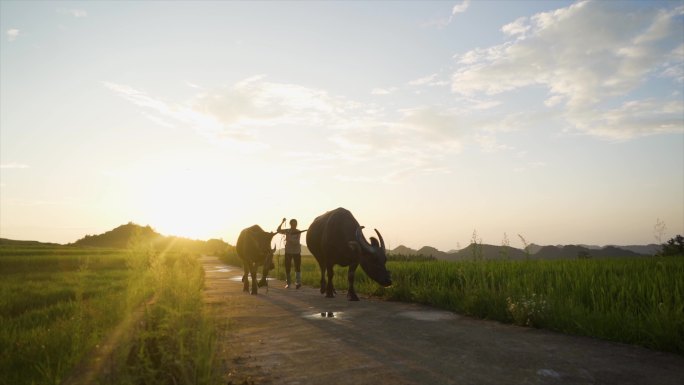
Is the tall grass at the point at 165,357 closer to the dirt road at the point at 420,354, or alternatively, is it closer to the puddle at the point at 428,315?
the dirt road at the point at 420,354

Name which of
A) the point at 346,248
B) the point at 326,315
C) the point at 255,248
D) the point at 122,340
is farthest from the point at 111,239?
the point at 122,340

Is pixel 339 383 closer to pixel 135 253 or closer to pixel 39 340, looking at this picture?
pixel 135 253

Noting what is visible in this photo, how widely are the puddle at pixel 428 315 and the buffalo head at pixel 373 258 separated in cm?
159

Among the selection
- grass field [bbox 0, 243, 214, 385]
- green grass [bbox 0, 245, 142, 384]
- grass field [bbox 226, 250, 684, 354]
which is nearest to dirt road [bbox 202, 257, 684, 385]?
grass field [bbox 226, 250, 684, 354]

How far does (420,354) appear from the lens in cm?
500

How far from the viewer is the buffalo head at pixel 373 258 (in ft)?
32.7

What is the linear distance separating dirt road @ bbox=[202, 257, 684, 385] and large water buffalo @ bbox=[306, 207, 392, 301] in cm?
239

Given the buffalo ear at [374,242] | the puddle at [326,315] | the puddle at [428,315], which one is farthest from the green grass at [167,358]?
the buffalo ear at [374,242]

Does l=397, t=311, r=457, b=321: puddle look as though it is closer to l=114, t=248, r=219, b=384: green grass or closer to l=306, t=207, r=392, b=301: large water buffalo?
l=306, t=207, r=392, b=301: large water buffalo

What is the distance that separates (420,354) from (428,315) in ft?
10.3

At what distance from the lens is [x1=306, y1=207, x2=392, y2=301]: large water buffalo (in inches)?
397

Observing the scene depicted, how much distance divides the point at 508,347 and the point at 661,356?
1.67m

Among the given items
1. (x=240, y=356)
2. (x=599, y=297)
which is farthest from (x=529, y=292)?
(x=240, y=356)

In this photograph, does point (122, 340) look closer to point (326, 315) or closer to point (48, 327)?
point (48, 327)
